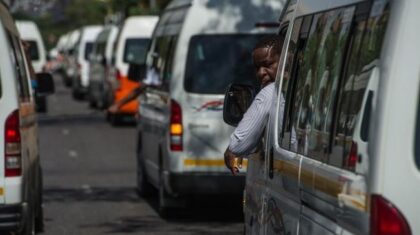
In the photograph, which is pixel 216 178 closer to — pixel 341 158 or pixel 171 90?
pixel 171 90

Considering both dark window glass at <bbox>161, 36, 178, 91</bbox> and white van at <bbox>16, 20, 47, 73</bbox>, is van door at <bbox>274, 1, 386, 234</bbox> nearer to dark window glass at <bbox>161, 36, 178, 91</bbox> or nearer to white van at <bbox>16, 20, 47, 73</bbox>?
dark window glass at <bbox>161, 36, 178, 91</bbox>

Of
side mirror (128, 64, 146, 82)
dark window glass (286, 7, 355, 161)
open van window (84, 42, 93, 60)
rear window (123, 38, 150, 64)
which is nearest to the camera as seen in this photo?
dark window glass (286, 7, 355, 161)

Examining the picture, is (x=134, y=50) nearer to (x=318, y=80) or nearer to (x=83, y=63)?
(x=83, y=63)

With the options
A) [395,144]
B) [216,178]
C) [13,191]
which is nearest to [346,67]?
[395,144]

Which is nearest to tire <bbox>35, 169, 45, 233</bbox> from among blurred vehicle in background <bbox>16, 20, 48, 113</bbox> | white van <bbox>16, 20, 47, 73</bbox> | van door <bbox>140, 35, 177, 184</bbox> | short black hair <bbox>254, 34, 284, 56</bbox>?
van door <bbox>140, 35, 177, 184</bbox>

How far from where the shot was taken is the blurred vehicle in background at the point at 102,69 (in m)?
34.2

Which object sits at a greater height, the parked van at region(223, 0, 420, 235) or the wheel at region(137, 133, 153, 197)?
the parked van at region(223, 0, 420, 235)

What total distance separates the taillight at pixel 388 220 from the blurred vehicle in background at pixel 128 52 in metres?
25.0

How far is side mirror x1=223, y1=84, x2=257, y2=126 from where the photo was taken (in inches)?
318

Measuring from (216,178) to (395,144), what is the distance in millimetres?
8268

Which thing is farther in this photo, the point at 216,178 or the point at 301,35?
the point at 216,178

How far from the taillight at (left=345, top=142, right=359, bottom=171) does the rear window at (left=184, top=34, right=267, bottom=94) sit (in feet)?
26.0

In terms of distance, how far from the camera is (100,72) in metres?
36.7

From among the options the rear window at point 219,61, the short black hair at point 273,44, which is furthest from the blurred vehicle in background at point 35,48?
the short black hair at point 273,44
